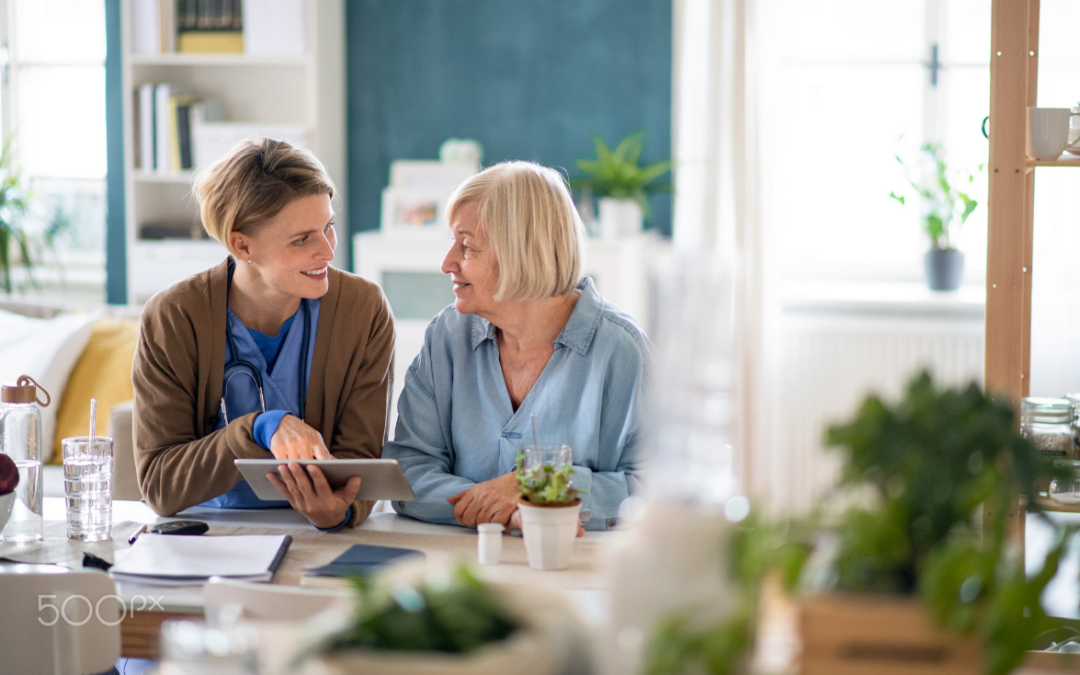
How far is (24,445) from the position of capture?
5.55ft

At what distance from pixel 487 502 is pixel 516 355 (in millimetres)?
355

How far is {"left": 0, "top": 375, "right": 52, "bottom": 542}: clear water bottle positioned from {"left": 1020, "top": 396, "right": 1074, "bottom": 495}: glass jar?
1.83m

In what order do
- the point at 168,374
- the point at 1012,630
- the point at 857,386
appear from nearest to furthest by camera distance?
the point at 1012,630
the point at 168,374
the point at 857,386

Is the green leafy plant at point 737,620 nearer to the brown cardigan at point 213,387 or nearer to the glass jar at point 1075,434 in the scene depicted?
the brown cardigan at point 213,387

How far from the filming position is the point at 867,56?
13.1ft

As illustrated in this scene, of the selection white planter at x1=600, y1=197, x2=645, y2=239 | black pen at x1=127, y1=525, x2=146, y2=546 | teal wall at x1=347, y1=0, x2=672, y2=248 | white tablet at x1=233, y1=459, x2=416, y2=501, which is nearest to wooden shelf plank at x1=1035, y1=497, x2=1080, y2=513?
white tablet at x1=233, y1=459, x2=416, y2=501

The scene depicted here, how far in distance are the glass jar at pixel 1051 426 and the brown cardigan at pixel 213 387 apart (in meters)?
1.30

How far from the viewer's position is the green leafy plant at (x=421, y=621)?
772 millimetres

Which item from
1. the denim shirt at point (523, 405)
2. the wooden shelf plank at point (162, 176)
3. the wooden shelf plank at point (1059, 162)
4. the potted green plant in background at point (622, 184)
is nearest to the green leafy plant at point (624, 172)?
the potted green plant in background at point (622, 184)

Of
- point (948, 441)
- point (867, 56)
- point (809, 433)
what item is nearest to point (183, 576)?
point (948, 441)

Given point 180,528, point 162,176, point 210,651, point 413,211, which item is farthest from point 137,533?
point 162,176

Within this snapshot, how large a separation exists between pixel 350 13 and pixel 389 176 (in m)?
0.68

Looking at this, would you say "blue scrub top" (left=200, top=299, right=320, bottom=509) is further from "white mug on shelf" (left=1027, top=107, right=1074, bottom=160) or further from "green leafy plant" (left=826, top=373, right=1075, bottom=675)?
"white mug on shelf" (left=1027, top=107, right=1074, bottom=160)

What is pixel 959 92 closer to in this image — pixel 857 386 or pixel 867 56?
pixel 867 56
